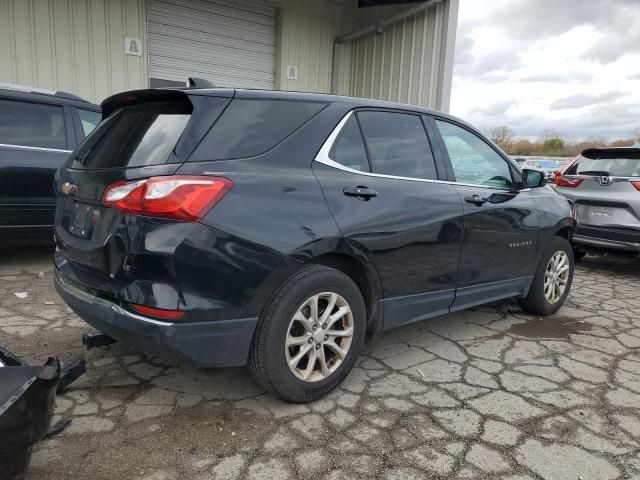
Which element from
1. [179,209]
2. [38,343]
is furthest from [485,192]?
[38,343]

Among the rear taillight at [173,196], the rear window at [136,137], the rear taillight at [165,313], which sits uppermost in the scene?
the rear window at [136,137]

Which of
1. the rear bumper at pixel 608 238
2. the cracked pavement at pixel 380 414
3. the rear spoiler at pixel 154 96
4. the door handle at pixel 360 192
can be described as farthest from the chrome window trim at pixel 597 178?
the rear spoiler at pixel 154 96

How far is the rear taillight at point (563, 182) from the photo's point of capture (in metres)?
6.22

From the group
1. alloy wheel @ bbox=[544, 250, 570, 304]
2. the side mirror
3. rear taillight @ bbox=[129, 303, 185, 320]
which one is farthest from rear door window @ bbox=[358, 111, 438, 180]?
alloy wheel @ bbox=[544, 250, 570, 304]

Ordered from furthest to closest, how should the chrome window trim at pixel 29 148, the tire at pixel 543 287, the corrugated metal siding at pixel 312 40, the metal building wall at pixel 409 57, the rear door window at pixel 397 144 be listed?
1. the corrugated metal siding at pixel 312 40
2. the metal building wall at pixel 409 57
3. the chrome window trim at pixel 29 148
4. the tire at pixel 543 287
5. the rear door window at pixel 397 144

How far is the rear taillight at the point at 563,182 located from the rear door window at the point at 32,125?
5874mm

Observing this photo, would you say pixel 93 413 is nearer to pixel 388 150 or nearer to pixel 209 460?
pixel 209 460

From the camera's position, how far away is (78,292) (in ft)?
8.09

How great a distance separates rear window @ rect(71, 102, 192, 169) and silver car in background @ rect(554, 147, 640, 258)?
5.24m

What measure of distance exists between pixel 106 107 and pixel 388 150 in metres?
1.68

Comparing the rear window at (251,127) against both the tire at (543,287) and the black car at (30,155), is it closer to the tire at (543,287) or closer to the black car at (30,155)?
the tire at (543,287)

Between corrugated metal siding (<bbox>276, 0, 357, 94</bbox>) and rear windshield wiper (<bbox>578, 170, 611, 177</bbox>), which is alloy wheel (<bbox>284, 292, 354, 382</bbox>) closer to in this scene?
rear windshield wiper (<bbox>578, 170, 611, 177</bbox>)

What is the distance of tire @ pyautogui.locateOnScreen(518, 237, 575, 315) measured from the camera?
13.5 feet

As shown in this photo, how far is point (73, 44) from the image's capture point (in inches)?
307
